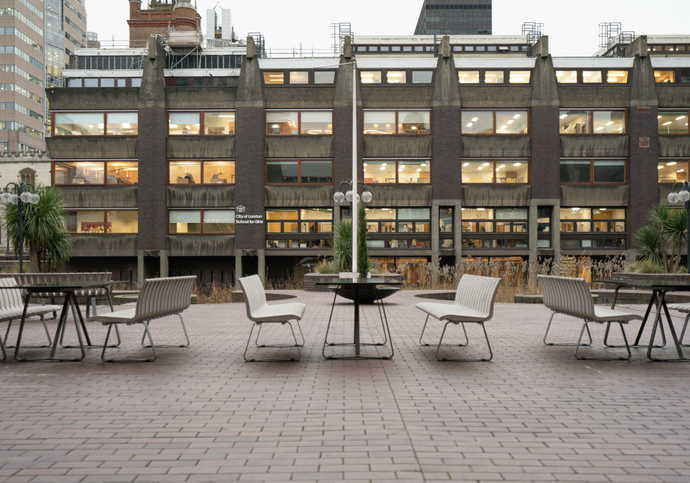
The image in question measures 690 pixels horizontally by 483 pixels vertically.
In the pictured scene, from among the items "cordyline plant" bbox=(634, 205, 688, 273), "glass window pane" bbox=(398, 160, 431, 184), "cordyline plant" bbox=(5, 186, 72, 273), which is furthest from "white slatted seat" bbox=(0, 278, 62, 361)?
"glass window pane" bbox=(398, 160, 431, 184)

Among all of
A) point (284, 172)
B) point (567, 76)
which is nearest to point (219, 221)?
point (284, 172)

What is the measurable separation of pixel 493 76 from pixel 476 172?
19.1 ft

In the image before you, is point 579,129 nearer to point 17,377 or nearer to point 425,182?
point 425,182

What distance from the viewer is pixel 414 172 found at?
27516 millimetres

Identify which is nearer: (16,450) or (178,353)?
(16,450)

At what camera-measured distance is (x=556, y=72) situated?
27.6m

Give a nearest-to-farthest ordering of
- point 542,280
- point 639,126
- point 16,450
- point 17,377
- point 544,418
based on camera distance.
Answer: point 16,450, point 544,418, point 17,377, point 542,280, point 639,126

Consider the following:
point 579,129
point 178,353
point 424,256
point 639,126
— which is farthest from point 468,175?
point 178,353

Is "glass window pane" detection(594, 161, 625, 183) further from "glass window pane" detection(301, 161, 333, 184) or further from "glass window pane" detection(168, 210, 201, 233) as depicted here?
"glass window pane" detection(168, 210, 201, 233)

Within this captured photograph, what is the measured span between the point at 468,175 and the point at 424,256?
17.9 ft

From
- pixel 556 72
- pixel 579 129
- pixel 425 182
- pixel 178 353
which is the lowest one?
pixel 178 353

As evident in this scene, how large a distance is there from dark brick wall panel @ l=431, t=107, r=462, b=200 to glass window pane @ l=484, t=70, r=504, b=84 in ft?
9.16

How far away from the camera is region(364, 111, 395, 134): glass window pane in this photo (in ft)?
90.0

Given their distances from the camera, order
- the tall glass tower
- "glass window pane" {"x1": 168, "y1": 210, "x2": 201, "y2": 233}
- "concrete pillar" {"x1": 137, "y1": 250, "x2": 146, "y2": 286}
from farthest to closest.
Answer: the tall glass tower
"glass window pane" {"x1": 168, "y1": 210, "x2": 201, "y2": 233}
"concrete pillar" {"x1": 137, "y1": 250, "x2": 146, "y2": 286}
